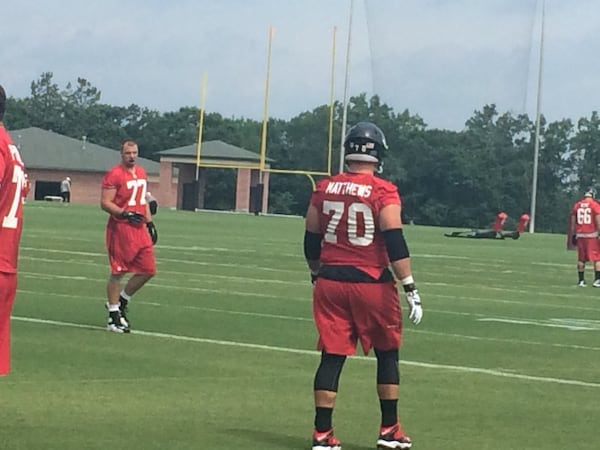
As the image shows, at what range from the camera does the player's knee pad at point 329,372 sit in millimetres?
9156

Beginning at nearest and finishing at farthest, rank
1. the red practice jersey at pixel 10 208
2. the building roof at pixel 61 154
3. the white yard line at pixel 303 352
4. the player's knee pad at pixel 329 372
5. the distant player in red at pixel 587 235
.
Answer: the red practice jersey at pixel 10 208
the player's knee pad at pixel 329 372
the white yard line at pixel 303 352
the distant player in red at pixel 587 235
the building roof at pixel 61 154

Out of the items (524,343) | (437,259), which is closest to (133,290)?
(524,343)

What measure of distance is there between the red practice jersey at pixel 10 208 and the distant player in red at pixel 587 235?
2009cm

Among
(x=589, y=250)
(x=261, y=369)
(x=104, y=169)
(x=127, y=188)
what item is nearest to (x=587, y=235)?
(x=589, y=250)

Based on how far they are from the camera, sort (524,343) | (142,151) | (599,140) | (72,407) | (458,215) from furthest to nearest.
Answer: (142,151), (599,140), (458,215), (524,343), (72,407)

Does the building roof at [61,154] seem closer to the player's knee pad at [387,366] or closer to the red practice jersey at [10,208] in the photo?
the player's knee pad at [387,366]

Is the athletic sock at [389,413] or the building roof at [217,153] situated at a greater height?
the building roof at [217,153]

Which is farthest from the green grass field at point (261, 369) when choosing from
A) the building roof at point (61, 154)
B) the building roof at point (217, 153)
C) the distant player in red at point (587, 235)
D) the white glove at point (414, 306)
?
the building roof at point (61, 154)

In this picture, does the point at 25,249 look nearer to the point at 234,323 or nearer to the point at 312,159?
the point at 234,323

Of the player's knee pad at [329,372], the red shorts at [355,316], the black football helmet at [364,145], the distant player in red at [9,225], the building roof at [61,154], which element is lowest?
the player's knee pad at [329,372]

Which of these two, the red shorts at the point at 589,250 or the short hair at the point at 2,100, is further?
the red shorts at the point at 589,250

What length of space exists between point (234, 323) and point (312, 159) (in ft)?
274

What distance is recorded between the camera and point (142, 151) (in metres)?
124

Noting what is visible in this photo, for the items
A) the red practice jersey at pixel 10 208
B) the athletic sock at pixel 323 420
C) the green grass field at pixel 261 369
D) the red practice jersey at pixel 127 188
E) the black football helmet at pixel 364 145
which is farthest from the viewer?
the red practice jersey at pixel 127 188
